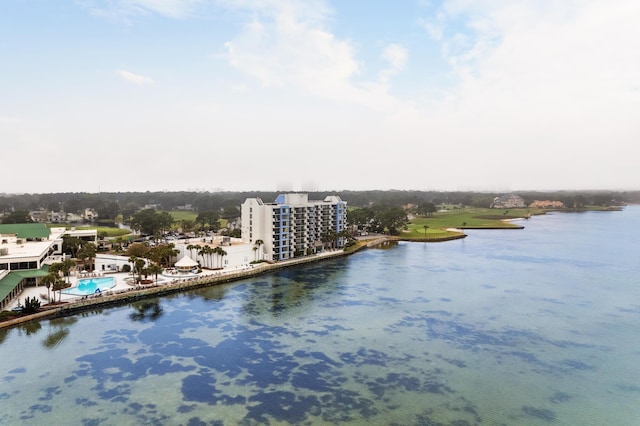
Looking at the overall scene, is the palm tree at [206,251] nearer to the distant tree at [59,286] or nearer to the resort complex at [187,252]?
the resort complex at [187,252]

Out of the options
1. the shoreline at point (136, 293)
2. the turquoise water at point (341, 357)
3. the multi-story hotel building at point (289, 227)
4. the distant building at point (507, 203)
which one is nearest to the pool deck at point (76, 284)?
the shoreline at point (136, 293)

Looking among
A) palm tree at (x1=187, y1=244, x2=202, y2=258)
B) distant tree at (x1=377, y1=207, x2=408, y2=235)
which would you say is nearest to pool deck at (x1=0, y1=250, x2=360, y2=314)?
palm tree at (x1=187, y1=244, x2=202, y2=258)

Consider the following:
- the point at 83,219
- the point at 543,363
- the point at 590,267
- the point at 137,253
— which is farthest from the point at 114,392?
the point at 83,219

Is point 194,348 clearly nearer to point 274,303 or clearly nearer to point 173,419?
point 173,419

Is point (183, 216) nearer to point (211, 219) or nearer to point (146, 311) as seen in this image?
point (211, 219)

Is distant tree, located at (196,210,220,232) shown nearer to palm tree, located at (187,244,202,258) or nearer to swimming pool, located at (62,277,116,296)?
palm tree, located at (187,244,202,258)
